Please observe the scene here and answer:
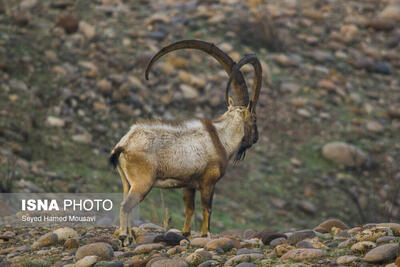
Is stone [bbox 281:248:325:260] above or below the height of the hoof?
below

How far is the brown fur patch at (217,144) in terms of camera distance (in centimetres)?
905

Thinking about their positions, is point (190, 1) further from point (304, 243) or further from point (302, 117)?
point (304, 243)

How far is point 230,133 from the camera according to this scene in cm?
951

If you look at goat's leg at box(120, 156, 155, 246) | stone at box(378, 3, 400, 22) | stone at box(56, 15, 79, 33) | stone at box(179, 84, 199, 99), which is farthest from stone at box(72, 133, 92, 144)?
stone at box(378, 3, 400, 22)

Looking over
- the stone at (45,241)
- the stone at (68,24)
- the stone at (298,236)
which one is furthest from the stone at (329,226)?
the stone at (68,24)

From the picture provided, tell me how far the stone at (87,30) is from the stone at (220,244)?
13025 mm

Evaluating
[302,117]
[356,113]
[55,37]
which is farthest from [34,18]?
[356,113]

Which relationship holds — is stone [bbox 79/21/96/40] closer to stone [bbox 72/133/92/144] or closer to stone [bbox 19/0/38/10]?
stone [bbox 19/0/38/10]

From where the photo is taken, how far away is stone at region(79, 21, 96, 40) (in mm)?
19812

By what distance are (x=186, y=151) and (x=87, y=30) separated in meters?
12.2

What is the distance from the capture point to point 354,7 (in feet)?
84.9

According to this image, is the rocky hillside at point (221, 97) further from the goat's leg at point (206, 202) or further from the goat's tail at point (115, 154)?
the goat's tail at point (115, 154)

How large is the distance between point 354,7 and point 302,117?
863cm

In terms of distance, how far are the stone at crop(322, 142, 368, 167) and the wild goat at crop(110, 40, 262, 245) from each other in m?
8.53
